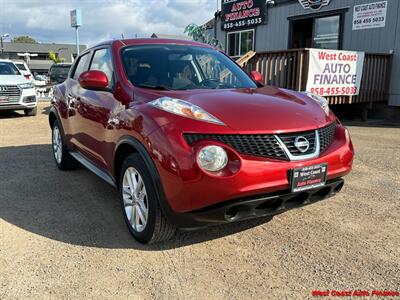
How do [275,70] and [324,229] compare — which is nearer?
[324,229]

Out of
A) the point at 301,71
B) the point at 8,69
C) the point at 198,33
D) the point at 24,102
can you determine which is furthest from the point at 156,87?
Result: the point at 198,33

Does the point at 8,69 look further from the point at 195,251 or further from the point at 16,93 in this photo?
the point at 195,251

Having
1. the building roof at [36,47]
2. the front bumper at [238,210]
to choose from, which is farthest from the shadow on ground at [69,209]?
the building roof at [36,47]

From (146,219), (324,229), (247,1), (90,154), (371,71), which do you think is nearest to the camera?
(146,219)

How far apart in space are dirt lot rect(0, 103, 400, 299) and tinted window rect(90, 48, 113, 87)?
Result: 4.45ft

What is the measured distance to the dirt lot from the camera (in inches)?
106

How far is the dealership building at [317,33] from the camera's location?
34.9ft

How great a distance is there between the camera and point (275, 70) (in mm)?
10125

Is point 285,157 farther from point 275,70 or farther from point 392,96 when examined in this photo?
point 392,96

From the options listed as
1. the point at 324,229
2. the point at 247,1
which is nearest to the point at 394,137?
the point at 324,229

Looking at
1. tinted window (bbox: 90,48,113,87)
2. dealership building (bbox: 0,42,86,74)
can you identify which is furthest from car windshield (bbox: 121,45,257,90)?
dealership building (bbox: 0,42,86,74)

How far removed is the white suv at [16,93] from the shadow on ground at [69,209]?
630 centimetres

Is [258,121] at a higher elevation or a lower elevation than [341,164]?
higher

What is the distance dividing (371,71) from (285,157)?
9.23m
